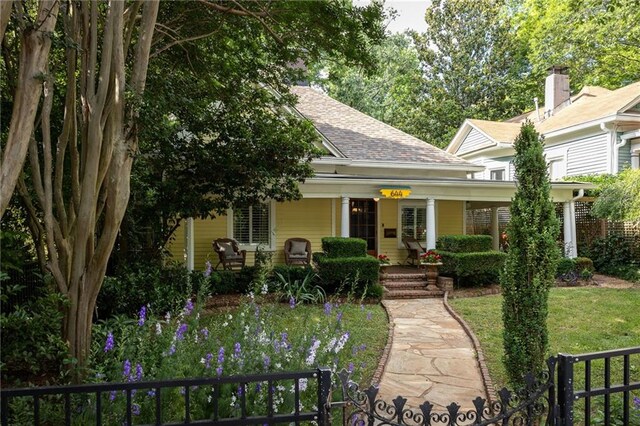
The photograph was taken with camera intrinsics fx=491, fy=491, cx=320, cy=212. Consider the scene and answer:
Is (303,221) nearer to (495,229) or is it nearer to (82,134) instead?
(495,229)

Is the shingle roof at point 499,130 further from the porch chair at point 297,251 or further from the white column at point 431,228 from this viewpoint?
the porch chair at point 297,251

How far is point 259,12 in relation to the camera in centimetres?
704

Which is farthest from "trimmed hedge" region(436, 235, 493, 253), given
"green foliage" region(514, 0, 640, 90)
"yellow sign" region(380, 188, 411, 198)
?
"green foliage" region(514, 0, 640, 90)

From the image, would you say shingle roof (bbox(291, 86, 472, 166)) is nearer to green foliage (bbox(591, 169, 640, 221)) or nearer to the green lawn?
green foliage (bbox(591, 169, 640, 221))

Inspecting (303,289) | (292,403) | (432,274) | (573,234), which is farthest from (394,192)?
(292,403)

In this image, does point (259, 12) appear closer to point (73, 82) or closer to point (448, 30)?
point (73, 82)

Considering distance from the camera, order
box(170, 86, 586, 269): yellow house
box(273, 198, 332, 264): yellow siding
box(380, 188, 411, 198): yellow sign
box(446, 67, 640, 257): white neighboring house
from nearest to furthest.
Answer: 1. box(380, 188, 411, 198): yellow sign
2. box(170, 86, 586, 269): yellow house
3. box(273, 198, 332, 264): yellow siding
4. box(446, 67, 640, 257): white neighboring house

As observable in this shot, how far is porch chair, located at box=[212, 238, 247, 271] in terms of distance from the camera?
12.1 m

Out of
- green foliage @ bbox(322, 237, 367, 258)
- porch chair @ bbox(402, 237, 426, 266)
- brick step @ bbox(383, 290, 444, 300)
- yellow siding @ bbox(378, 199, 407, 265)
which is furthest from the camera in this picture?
yellow siding @ bbox(378, 199, 407, 265)

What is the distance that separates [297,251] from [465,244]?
4491 millimetres

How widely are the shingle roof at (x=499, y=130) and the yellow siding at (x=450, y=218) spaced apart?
6268 millimetres

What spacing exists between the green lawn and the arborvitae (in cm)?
70

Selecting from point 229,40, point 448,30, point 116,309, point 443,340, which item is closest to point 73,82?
point 229,40

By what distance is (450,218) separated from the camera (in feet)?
54.9
